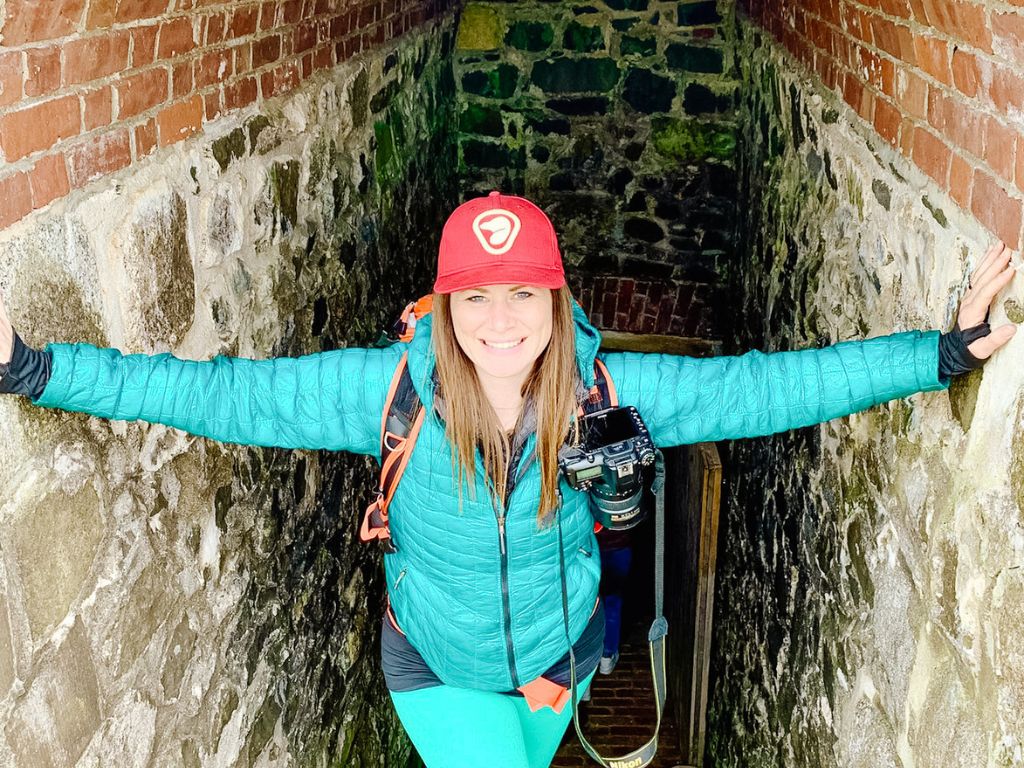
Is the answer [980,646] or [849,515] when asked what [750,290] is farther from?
[980,646]

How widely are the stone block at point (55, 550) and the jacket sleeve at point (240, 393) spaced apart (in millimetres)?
169

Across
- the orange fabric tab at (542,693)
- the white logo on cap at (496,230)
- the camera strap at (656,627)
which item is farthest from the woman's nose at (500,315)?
the orange fabric tab at (542,693)

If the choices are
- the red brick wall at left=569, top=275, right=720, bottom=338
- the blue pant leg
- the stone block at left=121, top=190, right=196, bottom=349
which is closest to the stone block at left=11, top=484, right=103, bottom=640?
the stone block at left=121, top=190, right=196, bottom=349

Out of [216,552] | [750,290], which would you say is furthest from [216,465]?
[750,290]

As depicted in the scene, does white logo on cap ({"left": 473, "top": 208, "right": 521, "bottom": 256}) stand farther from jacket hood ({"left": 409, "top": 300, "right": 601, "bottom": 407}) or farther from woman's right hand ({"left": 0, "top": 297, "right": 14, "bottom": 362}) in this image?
woman's right hand ({"left": 0, "top": 297, "right": 14, "bottom": 362})

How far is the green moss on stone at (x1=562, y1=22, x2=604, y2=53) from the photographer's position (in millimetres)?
4977

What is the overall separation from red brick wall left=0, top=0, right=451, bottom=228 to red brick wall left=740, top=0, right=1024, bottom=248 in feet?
4.82

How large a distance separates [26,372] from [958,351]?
1555 mm

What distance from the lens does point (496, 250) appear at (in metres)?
2.10

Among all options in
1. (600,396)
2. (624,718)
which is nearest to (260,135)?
(600,396)

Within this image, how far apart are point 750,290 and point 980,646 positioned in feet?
9.68

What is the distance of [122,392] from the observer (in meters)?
1.77

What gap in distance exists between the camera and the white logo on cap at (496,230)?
210cm

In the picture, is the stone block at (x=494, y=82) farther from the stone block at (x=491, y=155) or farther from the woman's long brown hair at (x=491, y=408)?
the woman's long brown hair at (x=491, y=408)
